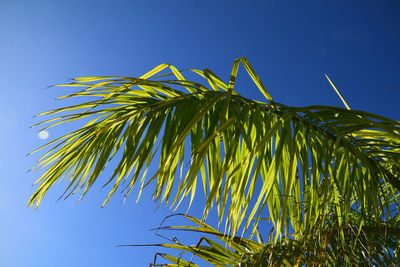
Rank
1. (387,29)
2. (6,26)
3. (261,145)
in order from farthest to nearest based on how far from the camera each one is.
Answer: (6,26)
(387,29)
(261,145)

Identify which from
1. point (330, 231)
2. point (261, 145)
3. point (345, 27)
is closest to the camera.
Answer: point (261, 145)

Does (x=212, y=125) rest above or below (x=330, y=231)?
above

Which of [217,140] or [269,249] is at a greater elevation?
[217,140]

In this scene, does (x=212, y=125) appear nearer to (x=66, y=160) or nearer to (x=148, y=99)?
(x=148, y=99)

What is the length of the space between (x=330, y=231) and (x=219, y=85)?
0.44m

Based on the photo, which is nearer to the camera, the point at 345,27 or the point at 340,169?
the point at 340,169

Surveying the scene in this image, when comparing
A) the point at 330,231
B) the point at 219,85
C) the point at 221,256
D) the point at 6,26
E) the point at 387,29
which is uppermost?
the point at 6,26

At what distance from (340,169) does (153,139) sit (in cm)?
47

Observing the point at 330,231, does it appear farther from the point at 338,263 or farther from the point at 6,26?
the point at 6,26

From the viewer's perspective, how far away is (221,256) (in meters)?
0.88

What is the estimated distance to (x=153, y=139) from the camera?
0.80 meters

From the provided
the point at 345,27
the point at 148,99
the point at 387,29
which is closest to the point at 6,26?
the point at 345,27

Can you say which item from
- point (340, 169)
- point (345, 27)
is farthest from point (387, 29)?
point (340, 169)

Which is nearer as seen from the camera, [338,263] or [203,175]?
[338,263]
